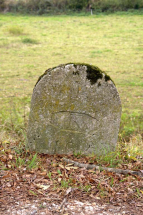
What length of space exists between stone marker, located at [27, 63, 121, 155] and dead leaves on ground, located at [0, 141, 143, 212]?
1.27 ft

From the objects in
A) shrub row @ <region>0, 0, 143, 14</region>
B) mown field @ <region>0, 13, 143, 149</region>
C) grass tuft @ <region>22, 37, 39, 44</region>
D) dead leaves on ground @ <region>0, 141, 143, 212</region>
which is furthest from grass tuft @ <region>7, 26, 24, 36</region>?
dead leaves on ground @ <region>0, 141, 143, 212</region>

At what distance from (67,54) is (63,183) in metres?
13.2

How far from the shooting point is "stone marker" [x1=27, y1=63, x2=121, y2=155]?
13.6 feet

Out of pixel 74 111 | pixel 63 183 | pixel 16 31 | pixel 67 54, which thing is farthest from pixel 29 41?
pixel 63 183

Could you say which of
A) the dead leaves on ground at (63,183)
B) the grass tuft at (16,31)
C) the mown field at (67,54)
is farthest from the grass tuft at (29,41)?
the dead leaves on ground at (63,183)

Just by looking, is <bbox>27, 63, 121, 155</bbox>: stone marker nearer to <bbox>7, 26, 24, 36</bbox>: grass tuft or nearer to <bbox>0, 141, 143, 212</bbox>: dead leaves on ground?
<bbox>0, 141, 143, 212</bbox>: dead leaves on ground

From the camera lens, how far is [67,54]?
16.2 meters

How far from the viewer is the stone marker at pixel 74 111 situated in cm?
414

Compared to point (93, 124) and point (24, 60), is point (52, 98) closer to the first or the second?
point (93, 124)

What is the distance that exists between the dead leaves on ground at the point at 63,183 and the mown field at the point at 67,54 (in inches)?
Answer: 62.7

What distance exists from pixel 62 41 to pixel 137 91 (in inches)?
388

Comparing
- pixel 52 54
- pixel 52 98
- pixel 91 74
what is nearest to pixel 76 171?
pixel 52 98

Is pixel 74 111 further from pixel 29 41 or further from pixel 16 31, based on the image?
pixel 16 31

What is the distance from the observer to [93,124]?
13.8ft
